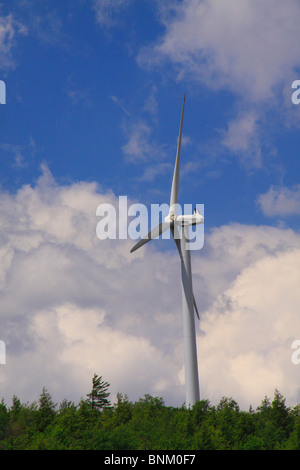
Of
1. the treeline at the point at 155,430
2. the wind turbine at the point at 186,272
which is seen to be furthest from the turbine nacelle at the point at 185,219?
the treeline at the point at 155,430

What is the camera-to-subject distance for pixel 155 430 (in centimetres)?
7800

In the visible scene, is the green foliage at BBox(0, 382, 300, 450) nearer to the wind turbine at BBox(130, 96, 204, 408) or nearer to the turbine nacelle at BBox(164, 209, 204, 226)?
the wind turbine at BBox(130, 96, 204, 408)

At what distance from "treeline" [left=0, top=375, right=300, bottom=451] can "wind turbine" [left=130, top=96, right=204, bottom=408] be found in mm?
3519

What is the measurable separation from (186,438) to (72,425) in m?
18.7

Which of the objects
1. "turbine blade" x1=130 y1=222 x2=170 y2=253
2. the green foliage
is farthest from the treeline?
"turbine blade" x1=130 y1=222 x2=170 y2=253

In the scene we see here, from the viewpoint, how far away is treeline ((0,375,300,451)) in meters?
66.2

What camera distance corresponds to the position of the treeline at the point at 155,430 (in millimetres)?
66250

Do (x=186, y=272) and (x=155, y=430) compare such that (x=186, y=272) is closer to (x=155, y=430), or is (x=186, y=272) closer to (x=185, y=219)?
(x=185, y=219)

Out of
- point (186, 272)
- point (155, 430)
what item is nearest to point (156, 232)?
point (186, 272)

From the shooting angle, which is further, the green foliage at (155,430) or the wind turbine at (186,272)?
the wind turbine at (186,272)

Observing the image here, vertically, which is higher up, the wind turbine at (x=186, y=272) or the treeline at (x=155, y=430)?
the wind turbine at (x=186, y=272)

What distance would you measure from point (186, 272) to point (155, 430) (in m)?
24.2

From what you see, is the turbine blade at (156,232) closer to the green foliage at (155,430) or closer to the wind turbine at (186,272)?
the wind turbine at (186,272)
